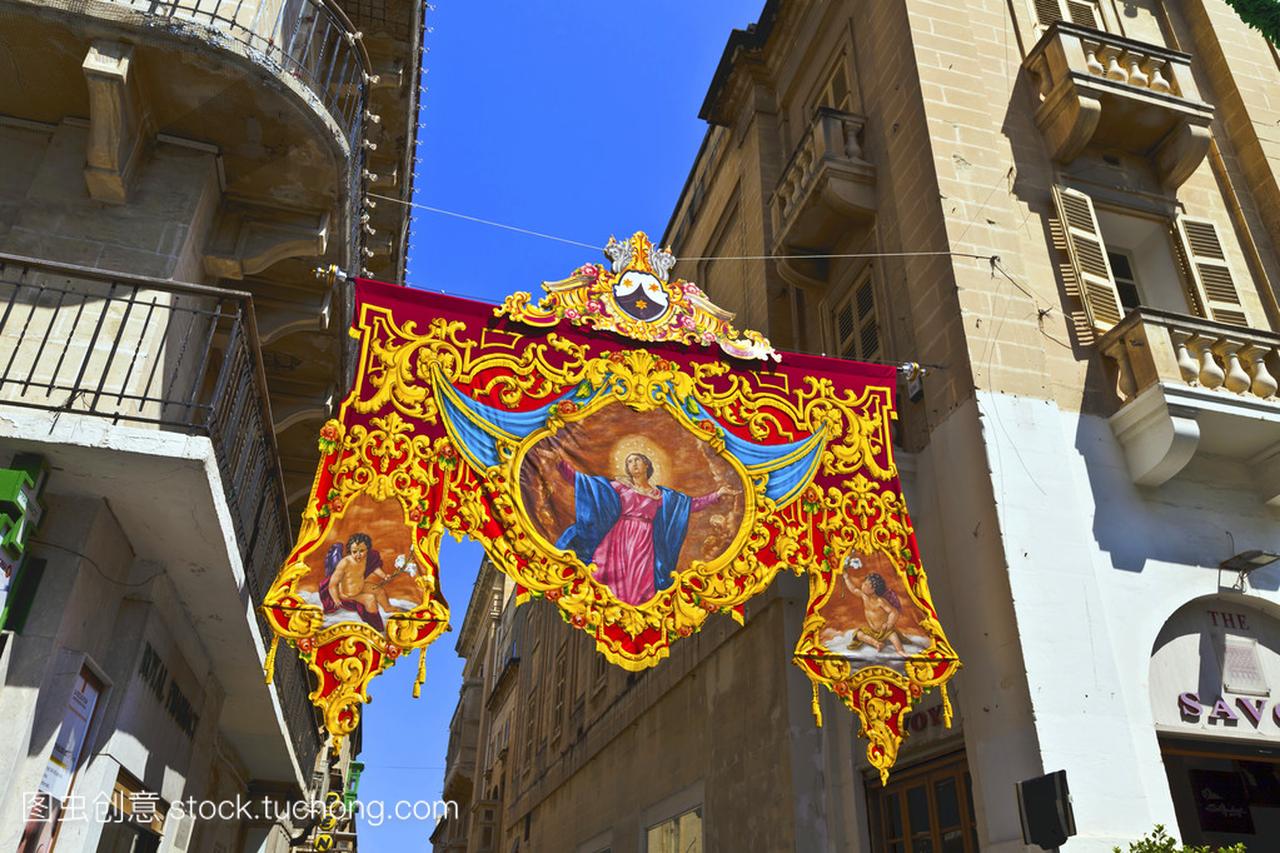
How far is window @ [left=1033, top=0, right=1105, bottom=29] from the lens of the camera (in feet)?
37.1

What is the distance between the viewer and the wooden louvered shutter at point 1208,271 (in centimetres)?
947

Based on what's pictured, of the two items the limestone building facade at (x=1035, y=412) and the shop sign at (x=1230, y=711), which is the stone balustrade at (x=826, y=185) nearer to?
the limestone building facade at (x=1035, y=412)

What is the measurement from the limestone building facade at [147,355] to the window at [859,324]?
5.78 metres

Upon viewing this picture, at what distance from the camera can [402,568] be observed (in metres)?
6.26

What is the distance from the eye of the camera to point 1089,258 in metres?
9.23

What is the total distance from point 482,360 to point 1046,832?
529 centimetres

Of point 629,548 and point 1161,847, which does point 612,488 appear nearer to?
point 629,548

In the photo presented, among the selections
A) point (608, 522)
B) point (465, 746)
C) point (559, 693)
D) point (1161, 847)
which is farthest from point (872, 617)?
point (465, 746)

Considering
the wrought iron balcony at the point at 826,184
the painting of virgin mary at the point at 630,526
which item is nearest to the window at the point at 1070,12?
the wrought iron balcony at the point at 826,184

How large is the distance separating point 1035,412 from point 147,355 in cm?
742

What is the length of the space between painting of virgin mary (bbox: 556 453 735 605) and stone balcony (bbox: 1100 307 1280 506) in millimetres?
3922

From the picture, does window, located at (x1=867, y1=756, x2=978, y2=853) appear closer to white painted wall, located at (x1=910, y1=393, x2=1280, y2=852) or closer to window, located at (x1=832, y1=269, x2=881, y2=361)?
white painted wall, located at (x1=910, y1=393, x2=1280, y2=852)

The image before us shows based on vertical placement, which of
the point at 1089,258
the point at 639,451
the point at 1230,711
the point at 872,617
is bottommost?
the point at 1230,711

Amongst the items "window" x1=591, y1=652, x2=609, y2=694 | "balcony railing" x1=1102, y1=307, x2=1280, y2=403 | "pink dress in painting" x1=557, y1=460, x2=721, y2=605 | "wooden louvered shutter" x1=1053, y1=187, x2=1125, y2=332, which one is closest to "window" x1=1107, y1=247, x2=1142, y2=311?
"wooden louvered shutter" x1=1053, y1=187, x2=1125, y2=332
